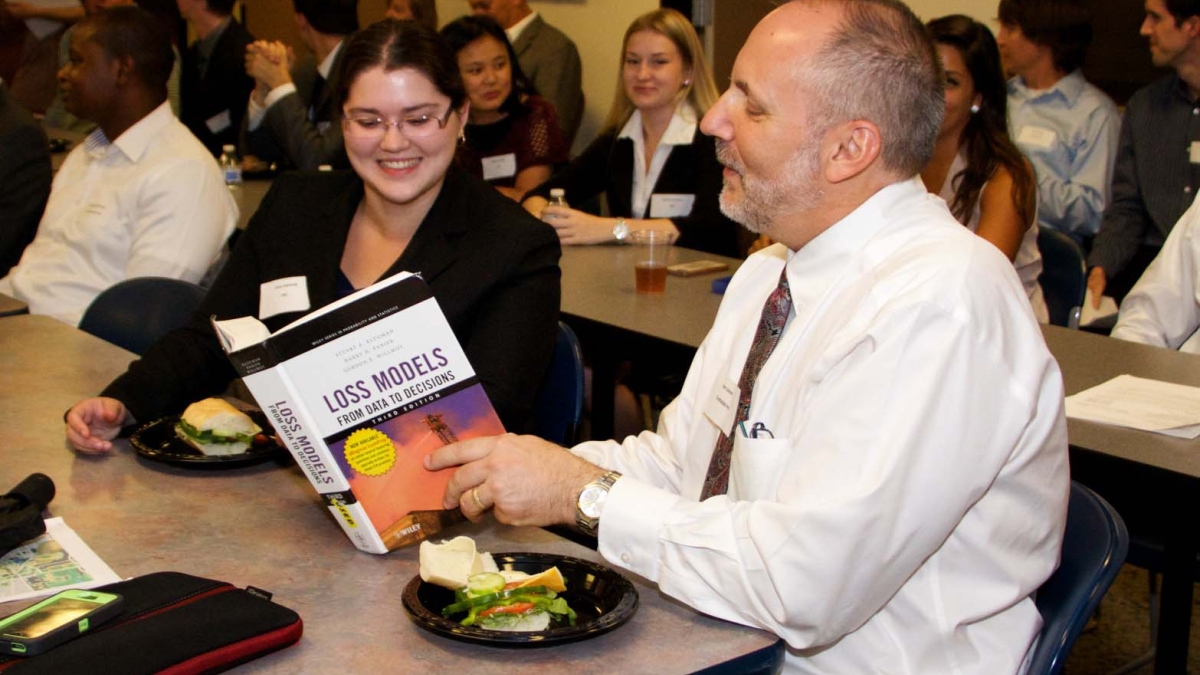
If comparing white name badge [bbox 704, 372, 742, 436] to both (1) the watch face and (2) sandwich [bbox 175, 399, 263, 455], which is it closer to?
(1) the watch face

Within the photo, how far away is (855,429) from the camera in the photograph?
1449mm

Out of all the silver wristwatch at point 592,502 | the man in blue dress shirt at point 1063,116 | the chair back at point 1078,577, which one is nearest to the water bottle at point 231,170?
the man in blue dress shirt at point 1063,116

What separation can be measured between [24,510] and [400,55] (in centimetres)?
108

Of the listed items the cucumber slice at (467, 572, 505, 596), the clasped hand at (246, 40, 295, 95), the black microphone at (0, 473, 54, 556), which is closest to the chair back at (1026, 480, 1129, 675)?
the cucumber slice at (467, 572, 505, 596)

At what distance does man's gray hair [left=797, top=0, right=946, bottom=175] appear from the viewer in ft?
5.27

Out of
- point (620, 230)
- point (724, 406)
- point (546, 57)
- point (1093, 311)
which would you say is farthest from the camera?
point (546, 57)

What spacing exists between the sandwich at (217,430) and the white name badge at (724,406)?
0.79m

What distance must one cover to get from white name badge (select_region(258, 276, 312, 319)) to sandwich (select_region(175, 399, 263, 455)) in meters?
0.35

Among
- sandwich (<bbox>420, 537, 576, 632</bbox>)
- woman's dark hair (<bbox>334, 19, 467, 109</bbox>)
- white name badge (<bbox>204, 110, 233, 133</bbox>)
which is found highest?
woman's dark hair (<bbox>334, 19, 467, 109</bbox>)

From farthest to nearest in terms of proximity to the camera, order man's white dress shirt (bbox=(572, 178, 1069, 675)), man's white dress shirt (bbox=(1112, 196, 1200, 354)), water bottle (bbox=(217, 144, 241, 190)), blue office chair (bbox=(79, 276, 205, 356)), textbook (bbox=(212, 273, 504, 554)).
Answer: water bottle (bbox=(217, 144, 241, 190)) → man's white dress shirt (bbox=(1112, 196, 1200, 354)) → blue office chair (bbox=(79, 276, 205, 356)) → textbook (bbox=(212, 273, 504, 554)) → man's white dress shirt (bbox=(572, 178, 1069, 675))

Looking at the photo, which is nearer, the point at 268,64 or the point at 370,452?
the point at 370,452

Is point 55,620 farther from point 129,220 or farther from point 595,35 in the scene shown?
point 595,35

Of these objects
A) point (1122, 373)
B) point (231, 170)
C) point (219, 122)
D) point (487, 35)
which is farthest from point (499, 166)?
point (1122, 373)

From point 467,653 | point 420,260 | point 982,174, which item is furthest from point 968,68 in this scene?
point 467,653
